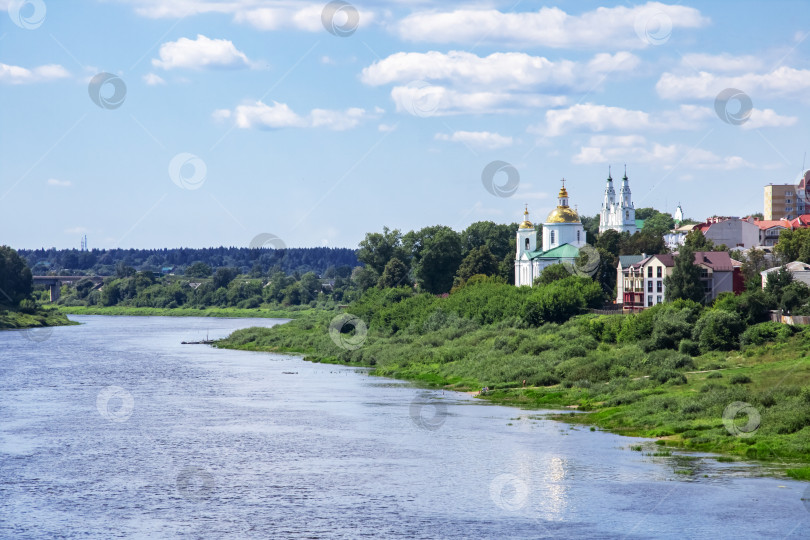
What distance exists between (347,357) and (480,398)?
35.9 meters

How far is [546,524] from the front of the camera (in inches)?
1447

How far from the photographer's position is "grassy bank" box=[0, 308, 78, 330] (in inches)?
6417

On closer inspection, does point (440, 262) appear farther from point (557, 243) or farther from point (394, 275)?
point (557, 243)

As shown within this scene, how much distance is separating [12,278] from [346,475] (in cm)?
14143

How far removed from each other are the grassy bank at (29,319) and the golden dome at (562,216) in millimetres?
86938

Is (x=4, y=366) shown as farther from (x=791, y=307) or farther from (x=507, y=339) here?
(x=791, y=307)

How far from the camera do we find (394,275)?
14888 cm

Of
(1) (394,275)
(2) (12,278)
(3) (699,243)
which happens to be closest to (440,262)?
(1) (394,275)

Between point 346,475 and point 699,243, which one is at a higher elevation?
point 699,243

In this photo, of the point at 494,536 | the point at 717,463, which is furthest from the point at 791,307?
the point at 494,536

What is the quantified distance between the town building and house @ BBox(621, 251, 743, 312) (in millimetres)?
71971

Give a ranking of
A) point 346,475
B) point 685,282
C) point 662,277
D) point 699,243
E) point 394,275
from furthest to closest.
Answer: point 394,275
point 699,243
point 662,277
point 685,282
point 346,475

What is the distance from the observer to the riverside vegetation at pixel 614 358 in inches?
2028

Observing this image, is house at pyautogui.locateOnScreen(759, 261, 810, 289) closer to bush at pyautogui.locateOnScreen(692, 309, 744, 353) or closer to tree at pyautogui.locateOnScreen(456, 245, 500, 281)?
bush at pyautogui.locateOnScreen(692, 309, 744, 353)
